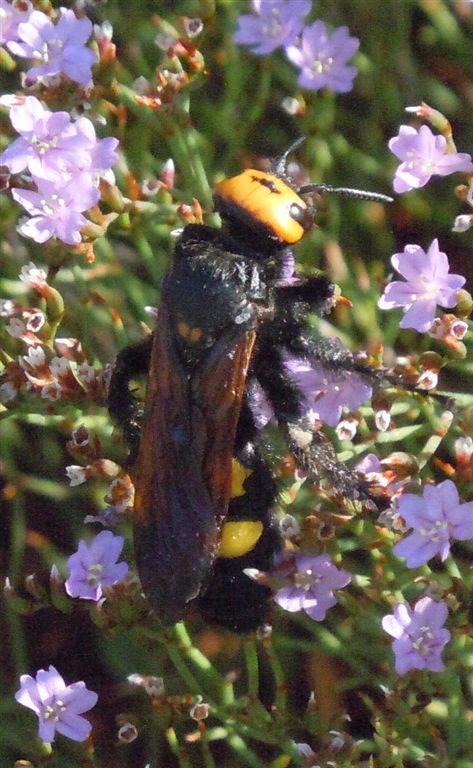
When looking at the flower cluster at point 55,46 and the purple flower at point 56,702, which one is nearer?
the purple flower at point 56,702

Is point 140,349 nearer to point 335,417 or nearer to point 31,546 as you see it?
point 335,417

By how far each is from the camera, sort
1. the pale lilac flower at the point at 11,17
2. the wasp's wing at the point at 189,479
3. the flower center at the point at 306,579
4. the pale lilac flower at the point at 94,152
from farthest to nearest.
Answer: the pale lilac flower at the point at 11,17 → the pale lilac flower at the point at 94,152 → the flower center at the point at 306,579 → the wasp's wing at the point at 189,479

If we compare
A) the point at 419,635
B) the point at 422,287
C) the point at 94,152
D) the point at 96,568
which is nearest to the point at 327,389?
the point at 422,287

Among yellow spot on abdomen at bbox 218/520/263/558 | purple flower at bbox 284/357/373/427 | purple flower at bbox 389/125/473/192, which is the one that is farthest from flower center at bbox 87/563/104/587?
purple flower at bbox 389/125/473/192

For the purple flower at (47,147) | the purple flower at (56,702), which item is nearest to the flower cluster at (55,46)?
the purple flower at (47,147)

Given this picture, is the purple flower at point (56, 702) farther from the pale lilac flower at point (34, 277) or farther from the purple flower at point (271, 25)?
the purple flower at point (271, 25)

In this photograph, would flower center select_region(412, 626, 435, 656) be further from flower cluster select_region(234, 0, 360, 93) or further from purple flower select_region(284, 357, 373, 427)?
flower cluster select_region(234, 0, 360, 93)

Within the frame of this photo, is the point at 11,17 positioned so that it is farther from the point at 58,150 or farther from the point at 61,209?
the point at 61,209
